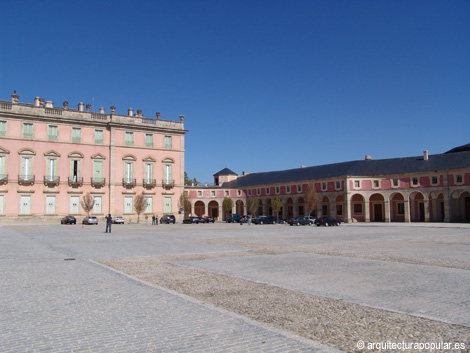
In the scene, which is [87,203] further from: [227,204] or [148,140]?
[227,204]

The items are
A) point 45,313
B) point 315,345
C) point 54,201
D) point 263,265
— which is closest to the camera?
point 315,345

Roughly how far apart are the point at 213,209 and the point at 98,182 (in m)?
30.4

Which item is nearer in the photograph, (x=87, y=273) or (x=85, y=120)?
(x=87, y=273)

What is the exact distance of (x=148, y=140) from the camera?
5919cm

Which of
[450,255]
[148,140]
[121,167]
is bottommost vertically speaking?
[450,255]

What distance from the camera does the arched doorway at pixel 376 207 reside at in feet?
201

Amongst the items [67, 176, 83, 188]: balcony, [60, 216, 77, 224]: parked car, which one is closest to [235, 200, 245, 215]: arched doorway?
[67, 176, 83, 188]: balcony

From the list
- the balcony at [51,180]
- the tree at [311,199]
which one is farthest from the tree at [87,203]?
the tree at [311,199]

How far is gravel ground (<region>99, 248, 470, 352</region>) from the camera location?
5145mm

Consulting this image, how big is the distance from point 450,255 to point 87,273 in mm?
11519

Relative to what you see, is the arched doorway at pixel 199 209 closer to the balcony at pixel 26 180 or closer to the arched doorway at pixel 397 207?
the balcony at pixel 26 180

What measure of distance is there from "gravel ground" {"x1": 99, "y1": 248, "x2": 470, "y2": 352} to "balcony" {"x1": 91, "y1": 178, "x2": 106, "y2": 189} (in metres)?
47.8

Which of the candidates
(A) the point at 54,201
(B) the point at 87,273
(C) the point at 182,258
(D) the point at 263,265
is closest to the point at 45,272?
(B) the point at 87,273

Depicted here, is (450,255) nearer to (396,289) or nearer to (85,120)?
(396,289)
